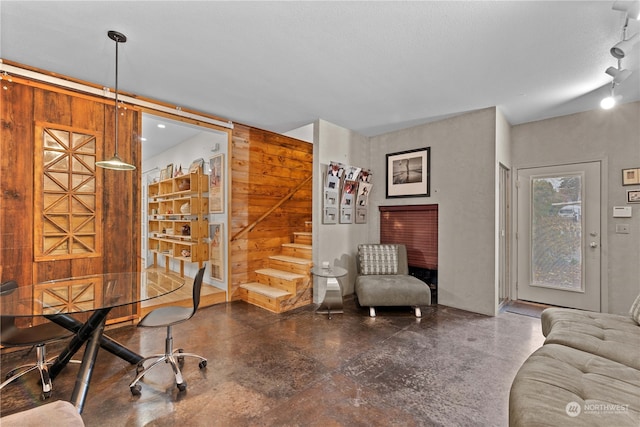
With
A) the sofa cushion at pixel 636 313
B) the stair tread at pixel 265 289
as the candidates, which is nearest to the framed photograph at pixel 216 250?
the stair tread at pixel 265 289

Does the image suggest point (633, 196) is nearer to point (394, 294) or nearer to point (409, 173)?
point (409, 173)

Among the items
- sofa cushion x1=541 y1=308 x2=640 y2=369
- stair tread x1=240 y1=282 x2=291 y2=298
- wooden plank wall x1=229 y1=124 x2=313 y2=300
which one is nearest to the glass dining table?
stair tread x1=240 y1=282 x2=291 y2=298

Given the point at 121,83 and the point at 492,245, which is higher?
the point at 121,83

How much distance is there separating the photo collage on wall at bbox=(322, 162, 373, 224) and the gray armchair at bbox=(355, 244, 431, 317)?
1.99ft

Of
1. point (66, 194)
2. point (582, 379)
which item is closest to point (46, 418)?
point (582, 379)

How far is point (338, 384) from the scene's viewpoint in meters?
2.17

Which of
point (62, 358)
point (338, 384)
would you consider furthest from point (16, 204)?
point (338, 384)

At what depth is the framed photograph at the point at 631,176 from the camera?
345cm

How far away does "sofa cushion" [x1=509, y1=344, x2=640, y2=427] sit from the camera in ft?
3.66

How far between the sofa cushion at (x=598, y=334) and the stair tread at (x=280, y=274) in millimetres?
2833

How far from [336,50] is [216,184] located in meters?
3.00

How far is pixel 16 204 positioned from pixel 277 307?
2.90 metres

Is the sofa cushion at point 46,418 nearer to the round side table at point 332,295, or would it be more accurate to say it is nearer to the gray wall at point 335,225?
the round side table at point 332,295

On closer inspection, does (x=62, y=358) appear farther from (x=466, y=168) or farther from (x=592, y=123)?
(x=592, y=123)
